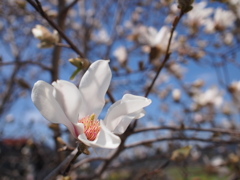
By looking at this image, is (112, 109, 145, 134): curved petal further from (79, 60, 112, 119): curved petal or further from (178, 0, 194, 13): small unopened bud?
(178, 0, 194, 13): small unopened bud

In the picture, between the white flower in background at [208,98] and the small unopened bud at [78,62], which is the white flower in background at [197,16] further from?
the small unopened bud at [78,62]

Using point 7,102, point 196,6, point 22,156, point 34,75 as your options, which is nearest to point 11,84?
point 7,102

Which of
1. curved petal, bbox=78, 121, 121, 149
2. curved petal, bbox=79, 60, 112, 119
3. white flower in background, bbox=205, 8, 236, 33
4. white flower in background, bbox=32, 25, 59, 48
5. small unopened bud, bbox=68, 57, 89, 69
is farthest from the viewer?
white flower in background, bbox=205, 8, 236, 33

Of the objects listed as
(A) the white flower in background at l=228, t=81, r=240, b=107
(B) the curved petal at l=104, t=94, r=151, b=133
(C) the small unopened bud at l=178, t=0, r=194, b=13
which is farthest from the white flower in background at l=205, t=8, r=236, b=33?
(B) the curved petal at l=104, t=94, r=151, b=133

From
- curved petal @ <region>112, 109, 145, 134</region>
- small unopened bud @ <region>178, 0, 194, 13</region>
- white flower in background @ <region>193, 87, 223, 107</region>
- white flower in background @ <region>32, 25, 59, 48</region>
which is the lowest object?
white flower in background @ <region>193, 87, 223, 107</region>

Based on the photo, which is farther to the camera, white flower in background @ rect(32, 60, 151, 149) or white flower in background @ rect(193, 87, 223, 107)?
white flower in background @ rect(193, 87, 223, 107)

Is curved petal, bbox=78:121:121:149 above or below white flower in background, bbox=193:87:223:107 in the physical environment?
above

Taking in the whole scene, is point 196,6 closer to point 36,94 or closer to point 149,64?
point 149,64
